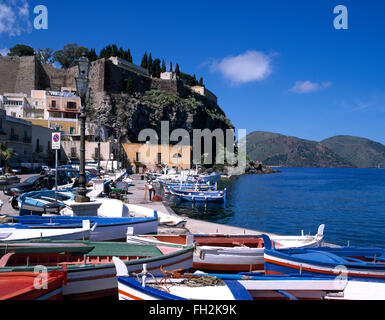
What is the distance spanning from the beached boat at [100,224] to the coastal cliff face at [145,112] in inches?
2052

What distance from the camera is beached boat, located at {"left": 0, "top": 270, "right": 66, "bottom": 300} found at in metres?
4.14

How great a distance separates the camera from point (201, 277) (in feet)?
15.5

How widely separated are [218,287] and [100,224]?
474 cm

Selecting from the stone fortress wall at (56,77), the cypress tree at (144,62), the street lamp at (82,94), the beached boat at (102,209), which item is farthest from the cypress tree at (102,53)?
the street lamp at (82,94)

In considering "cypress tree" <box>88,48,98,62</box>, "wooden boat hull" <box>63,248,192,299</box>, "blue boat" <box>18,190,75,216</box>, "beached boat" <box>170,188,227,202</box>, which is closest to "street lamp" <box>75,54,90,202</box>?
"blue boat" <box>18,190,75,216</box>

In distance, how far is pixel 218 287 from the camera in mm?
4449

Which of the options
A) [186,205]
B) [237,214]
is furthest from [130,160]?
[237,214]

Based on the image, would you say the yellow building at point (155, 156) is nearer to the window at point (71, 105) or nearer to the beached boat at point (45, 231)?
the window at point (71, 105)

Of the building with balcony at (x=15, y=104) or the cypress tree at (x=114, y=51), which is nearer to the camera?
the building with balcony at (x=15, y=104)

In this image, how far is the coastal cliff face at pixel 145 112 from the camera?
63.5m

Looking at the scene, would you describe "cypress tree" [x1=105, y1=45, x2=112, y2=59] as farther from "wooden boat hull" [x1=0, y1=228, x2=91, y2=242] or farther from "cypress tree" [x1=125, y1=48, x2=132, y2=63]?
"wooden boat hull" [x1=0, y1=228, x2=91, y2=242]
